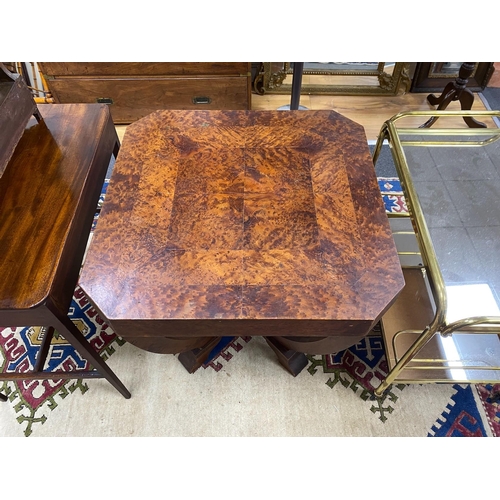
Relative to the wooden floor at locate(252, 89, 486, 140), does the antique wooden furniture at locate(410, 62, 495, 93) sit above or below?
above

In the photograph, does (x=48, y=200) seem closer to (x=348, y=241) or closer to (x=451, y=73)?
(x=348, y=241)

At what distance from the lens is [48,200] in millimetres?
1072

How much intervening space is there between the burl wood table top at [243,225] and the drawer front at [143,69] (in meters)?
0.81

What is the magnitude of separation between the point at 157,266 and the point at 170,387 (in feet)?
1.89

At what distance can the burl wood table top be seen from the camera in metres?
0.87

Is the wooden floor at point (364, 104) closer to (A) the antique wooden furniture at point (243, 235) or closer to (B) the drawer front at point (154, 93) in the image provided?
(B) the drawer front at point (154, 93)

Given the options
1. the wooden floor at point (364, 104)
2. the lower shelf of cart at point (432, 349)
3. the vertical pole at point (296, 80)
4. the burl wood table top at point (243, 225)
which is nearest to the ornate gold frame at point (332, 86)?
the wooden floor at point (364, 104)

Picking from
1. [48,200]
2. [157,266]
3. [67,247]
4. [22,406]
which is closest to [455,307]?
[157,266]

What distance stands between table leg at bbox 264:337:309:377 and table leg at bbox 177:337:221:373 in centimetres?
20

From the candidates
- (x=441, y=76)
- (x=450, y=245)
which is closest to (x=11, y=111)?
(x=450, y=245)

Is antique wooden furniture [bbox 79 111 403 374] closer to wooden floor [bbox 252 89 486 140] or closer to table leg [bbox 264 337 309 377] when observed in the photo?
table leg [bbox 264 337 309 377]

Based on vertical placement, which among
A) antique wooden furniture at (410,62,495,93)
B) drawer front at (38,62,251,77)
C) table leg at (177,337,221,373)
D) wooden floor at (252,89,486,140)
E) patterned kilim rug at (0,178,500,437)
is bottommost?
patterned kilim rug at (0,178,500,437)

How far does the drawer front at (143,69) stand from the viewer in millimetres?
1916

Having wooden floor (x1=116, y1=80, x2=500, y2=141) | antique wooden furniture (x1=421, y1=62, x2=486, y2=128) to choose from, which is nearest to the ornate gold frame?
wooden floor (x1=116, y1=80, x2=500, y2=141)
